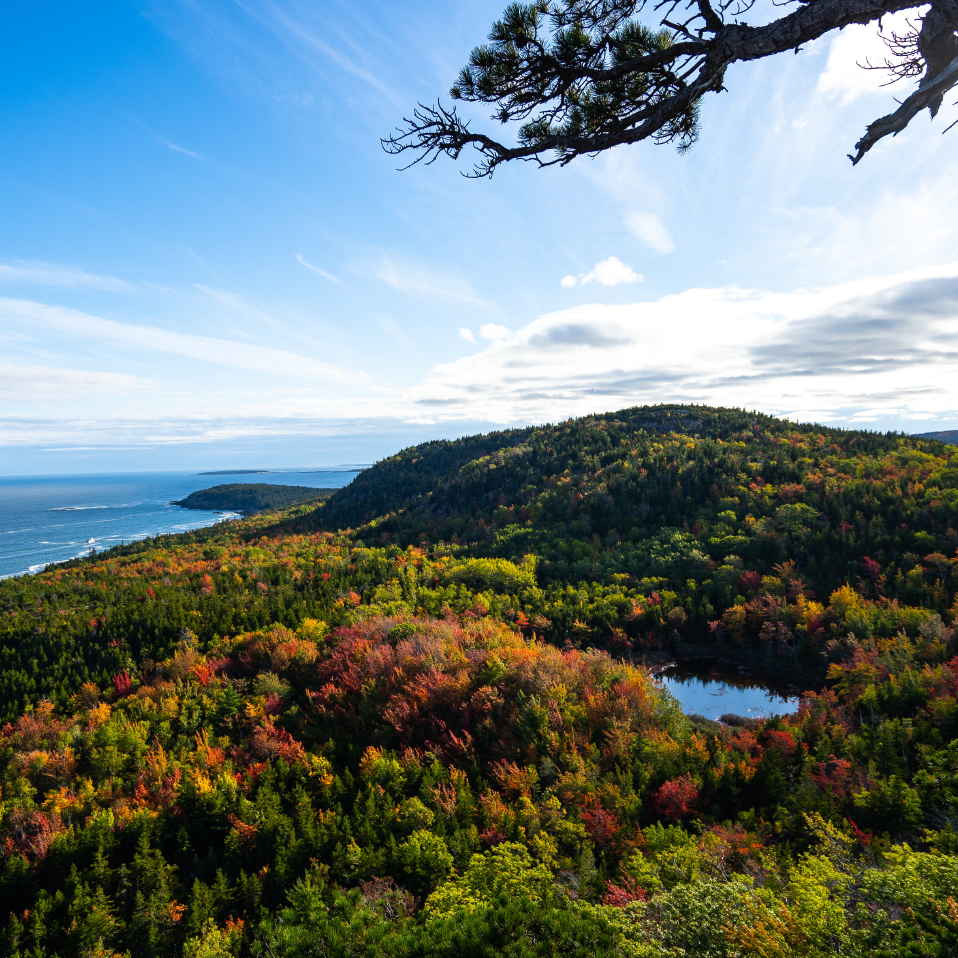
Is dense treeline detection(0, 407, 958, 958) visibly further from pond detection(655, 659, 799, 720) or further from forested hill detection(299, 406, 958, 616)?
pond detection(655, 659, 799, 720)

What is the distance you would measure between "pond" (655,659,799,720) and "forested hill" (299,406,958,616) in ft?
27.5

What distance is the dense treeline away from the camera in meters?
14.4

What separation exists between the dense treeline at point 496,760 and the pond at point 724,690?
13.5 ft

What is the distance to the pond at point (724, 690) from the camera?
44700 mm

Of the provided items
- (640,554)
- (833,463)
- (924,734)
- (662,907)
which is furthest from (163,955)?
(833,463)

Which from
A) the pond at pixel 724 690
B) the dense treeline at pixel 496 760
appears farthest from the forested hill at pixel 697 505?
the pond at pixel 724 690

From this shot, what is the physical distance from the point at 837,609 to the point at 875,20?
6447 cm

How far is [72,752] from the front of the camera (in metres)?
32.2

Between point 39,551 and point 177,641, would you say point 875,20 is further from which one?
point 39,551

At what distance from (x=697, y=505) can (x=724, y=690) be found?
4901cm

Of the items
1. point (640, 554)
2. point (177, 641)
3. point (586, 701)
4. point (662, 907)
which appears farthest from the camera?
point (640, 554)

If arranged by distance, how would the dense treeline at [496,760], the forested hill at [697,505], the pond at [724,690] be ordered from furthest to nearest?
the forested hill at [697,505]
the pond at [724,690]
the dense treeline at [496,760]

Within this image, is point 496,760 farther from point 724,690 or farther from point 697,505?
point 697,505

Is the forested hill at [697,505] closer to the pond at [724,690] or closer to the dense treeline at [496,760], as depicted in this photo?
the dense treeline at [496,760]
